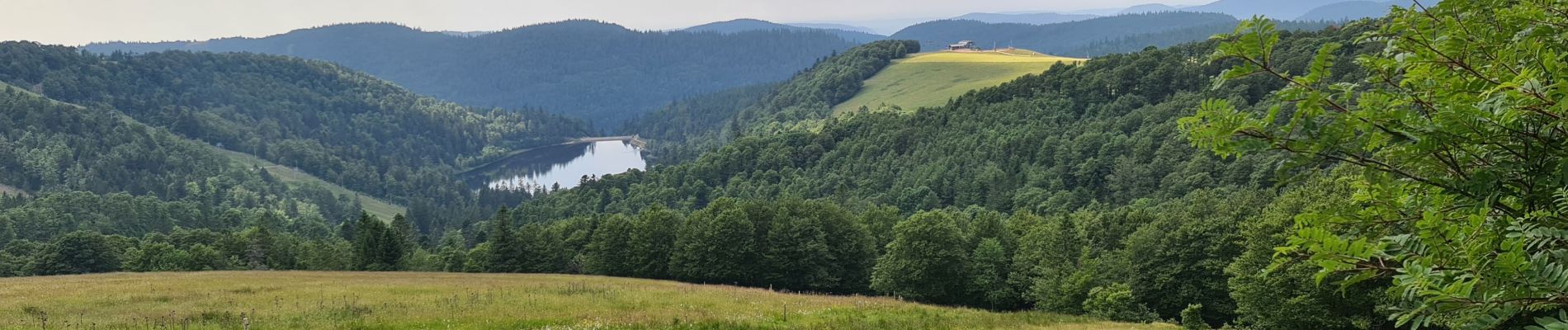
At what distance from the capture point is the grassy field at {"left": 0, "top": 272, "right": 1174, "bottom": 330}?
2852cm

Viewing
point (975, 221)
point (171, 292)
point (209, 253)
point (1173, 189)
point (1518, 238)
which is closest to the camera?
point (1518, 238)

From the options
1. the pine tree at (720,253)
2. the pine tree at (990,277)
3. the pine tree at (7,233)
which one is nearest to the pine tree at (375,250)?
the pine tree at (720,253)

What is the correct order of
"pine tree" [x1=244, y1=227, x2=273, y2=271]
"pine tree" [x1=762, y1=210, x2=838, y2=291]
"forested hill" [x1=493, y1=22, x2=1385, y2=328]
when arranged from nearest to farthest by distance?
"forested hill" [x1=493, y1=22, x2=1385, y2=328], "pine tree" [x1=762, y1=210, x2=838, y2=291], "pine tree" [x1=244, y1=227, x2=273, y2=271]

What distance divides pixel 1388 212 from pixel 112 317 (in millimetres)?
36027

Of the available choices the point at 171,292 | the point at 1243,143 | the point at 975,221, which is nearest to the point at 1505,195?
the point at 1243,143

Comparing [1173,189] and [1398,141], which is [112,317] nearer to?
[1398,141]

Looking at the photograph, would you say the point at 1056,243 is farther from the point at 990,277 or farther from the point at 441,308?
the point at 441,308

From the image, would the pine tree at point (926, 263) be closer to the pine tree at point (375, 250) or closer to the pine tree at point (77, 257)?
the pine tree at point (375, 250)

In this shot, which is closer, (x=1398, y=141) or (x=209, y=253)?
(x=1398, y=141)

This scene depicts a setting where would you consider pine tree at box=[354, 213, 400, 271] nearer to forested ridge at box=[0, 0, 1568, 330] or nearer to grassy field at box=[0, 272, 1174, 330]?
forested ridge at box=[0, 0, 1568, 330]

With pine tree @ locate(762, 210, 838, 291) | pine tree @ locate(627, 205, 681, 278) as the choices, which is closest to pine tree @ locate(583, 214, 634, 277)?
pine tree @ locate(627, 205, 681, 278)

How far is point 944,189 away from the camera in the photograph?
184750mm

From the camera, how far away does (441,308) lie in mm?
32938

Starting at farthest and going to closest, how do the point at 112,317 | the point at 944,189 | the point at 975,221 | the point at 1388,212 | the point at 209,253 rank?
1. the point at 944,189
2. the point at 209,253
3. the point at 975,221
4. the point at 112,317
5. the point at 1388,212
